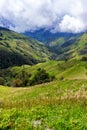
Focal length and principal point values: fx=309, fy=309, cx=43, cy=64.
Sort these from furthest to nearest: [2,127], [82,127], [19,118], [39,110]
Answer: [39,110]
[19,118]
[2,127]
[82,127]

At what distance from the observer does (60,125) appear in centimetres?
1567

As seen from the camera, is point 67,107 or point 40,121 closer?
point 40,121

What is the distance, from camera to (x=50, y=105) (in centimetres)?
2000

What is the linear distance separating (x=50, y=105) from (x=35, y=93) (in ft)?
79.3

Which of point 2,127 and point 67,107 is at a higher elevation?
point 67,107

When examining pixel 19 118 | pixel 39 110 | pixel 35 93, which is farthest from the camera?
pixel 35 93

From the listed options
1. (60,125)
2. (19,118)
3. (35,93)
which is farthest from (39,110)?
(35,93)

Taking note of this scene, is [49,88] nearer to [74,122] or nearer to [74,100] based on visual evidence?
[74,100]

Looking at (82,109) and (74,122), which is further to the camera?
(82,109)

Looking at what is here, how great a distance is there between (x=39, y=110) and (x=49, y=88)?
26.7 m

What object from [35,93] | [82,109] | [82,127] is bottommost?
[82,127]

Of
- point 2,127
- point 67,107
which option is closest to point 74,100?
point 67,107

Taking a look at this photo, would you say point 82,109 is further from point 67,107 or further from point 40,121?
point 40,121

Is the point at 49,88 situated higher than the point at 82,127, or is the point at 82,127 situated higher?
the point at 49,88
